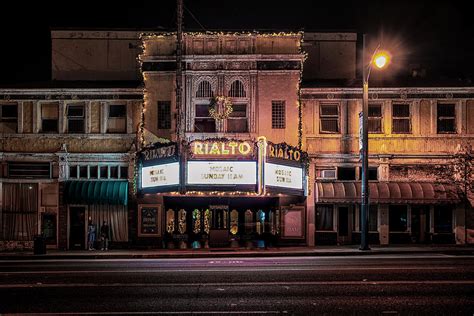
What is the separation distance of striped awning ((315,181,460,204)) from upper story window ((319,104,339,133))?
290cm

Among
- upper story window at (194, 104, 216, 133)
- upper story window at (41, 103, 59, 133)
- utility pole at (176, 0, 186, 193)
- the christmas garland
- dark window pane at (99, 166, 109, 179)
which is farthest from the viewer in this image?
upper story window at (41, 103, 59, 133)

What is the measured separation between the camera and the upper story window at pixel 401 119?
33094 mm

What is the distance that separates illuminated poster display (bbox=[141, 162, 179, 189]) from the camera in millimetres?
30020

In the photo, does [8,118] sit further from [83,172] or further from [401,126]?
[401,126]

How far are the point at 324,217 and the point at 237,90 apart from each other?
26.4 feet

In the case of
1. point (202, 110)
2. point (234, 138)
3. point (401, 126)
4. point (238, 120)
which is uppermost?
point (202, 110)

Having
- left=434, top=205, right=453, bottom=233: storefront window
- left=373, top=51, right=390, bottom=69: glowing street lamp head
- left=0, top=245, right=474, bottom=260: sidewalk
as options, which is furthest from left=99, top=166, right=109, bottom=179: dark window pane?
left=434, top=205, right=453, bottom=233: storefront window

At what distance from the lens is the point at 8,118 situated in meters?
33.8

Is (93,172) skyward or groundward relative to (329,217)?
skyward

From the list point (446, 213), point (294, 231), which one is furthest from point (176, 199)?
point (446, 213)

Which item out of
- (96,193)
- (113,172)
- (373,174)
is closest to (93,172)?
(113,172)

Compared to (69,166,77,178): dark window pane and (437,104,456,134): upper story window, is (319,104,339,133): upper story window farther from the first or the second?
(69,166,77,178): dark window pane

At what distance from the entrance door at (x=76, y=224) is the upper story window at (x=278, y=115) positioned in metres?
10.9

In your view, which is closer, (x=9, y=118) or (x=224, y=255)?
(x=224, y=255)
